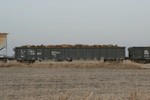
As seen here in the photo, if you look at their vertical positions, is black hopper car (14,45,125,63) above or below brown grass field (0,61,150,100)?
above

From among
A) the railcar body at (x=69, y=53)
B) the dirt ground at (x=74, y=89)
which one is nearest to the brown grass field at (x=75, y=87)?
the dirt ground at (x=74, y=89)

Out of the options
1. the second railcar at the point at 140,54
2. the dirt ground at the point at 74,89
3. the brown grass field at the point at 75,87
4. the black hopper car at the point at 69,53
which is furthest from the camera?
the second railcar at the point at 140,54

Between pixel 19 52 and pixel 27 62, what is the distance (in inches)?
80.0

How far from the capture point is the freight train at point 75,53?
5480 cm

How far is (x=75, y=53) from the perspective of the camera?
54906mm

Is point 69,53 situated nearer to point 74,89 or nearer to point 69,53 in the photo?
point 69,53

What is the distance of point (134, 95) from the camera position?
12242mm

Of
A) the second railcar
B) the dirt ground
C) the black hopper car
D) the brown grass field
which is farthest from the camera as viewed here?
the second railcar

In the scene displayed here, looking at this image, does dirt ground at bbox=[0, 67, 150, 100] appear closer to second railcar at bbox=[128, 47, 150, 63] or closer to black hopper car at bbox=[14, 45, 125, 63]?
black hopper car at bbox=[14, 45, 125, 63]

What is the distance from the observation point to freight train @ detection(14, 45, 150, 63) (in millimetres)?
54797

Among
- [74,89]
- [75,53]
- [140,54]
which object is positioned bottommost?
[74,89]

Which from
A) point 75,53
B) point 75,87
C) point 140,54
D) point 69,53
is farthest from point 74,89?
point 140,54

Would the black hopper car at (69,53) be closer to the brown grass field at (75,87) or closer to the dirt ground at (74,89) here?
the brown grass field at (75,87)

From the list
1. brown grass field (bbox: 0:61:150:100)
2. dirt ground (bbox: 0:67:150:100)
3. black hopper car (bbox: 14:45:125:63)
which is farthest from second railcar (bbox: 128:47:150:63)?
dirt ground (bbox: 0:67:150:100)
